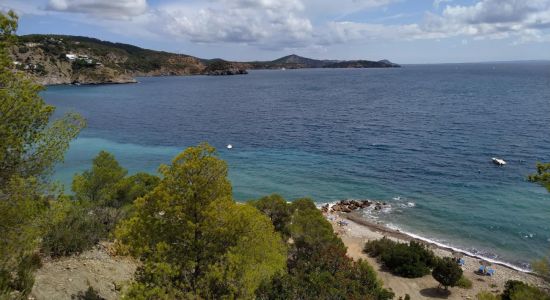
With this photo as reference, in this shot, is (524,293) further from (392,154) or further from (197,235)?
(392,154)

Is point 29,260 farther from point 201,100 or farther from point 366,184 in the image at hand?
point 201,100

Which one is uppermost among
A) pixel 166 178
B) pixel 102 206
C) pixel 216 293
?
pixel 166 178

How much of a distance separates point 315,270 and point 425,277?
1003 cm

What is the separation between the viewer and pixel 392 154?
57500mm

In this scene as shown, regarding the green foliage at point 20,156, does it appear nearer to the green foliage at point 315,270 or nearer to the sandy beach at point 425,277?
the green foliage at point 315,270

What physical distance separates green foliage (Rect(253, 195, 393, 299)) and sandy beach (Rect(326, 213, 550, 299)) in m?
3.31

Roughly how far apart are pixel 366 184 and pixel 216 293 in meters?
34.7

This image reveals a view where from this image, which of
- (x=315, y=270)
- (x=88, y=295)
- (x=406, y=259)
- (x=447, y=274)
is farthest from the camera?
(x=406, y=259)

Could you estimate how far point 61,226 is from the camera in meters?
19.1

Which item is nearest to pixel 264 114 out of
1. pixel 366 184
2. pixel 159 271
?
pixel 366 184

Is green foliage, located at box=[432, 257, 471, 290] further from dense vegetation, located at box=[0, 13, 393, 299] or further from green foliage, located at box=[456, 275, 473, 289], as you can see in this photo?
dense vegetation, located at box=[0, 13, 393, 299]

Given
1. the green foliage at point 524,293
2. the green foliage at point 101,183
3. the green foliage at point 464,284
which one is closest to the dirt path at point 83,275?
the green foliage at point 101,183

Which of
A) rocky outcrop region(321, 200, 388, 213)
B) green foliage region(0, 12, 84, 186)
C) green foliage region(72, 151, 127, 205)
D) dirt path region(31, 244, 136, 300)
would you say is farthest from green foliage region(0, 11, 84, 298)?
rocky outcrop region(321, 200, 388, 213)

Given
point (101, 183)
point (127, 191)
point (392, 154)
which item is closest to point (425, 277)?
point (127, 191)
